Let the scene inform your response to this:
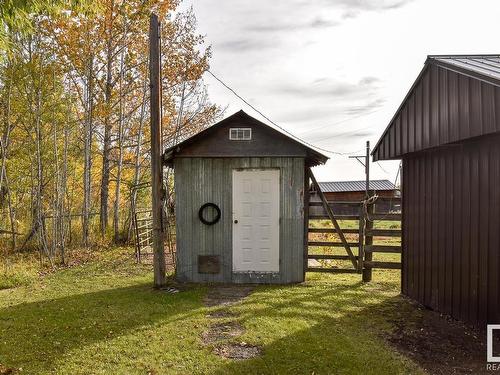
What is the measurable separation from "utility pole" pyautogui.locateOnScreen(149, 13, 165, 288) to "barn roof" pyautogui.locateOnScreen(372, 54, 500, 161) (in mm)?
4198

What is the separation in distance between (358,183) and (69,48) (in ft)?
106

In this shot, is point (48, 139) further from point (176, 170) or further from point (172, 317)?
point (172, 317)

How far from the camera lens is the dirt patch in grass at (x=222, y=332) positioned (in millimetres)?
4844

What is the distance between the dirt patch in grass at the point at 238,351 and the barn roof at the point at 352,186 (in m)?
31.9

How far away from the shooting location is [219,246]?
7.88m

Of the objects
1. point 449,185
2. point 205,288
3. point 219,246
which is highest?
point 449,185

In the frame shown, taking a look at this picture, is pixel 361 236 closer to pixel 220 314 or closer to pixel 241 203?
pixel 241 203

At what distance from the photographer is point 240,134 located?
777cm

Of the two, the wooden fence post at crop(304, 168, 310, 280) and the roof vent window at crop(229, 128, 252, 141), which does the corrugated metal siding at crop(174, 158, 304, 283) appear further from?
the roof vent window at crop(229, 128, 252, 141)

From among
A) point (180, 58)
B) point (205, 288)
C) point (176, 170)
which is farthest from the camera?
point (180, 58)

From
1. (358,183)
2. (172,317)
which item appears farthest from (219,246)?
(358,183)

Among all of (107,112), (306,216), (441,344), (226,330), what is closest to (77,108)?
(107,112)

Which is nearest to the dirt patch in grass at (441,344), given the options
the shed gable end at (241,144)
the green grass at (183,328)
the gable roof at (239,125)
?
the green grass at (183,328)

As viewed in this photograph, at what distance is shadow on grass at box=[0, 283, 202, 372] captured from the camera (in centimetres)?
450
